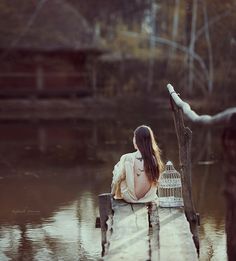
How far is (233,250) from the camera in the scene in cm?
421

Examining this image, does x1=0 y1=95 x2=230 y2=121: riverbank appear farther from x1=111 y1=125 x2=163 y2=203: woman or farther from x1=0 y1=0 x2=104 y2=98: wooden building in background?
x1=111 y1=125 x2=163 y2=203: woman

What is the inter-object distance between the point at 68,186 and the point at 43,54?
26.4 m

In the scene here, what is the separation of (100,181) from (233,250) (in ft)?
29.2

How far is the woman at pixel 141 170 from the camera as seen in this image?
283 inches

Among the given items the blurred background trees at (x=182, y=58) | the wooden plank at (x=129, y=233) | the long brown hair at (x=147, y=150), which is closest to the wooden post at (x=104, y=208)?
the wooden plank at (x=129, y=233)

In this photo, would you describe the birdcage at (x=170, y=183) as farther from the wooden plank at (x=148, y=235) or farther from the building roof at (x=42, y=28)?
the building roof at (x=42, y=28)

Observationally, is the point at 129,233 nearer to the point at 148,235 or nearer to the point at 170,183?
the point at 148,235

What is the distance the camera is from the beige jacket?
7.26 m

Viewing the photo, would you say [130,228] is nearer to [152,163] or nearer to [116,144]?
[152,163]

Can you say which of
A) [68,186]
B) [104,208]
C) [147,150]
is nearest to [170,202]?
[147,150]

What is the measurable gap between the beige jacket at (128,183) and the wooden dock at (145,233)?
3.3 inches

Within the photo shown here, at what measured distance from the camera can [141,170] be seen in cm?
732

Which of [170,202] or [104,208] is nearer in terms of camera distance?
[170,202]

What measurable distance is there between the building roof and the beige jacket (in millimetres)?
30156
